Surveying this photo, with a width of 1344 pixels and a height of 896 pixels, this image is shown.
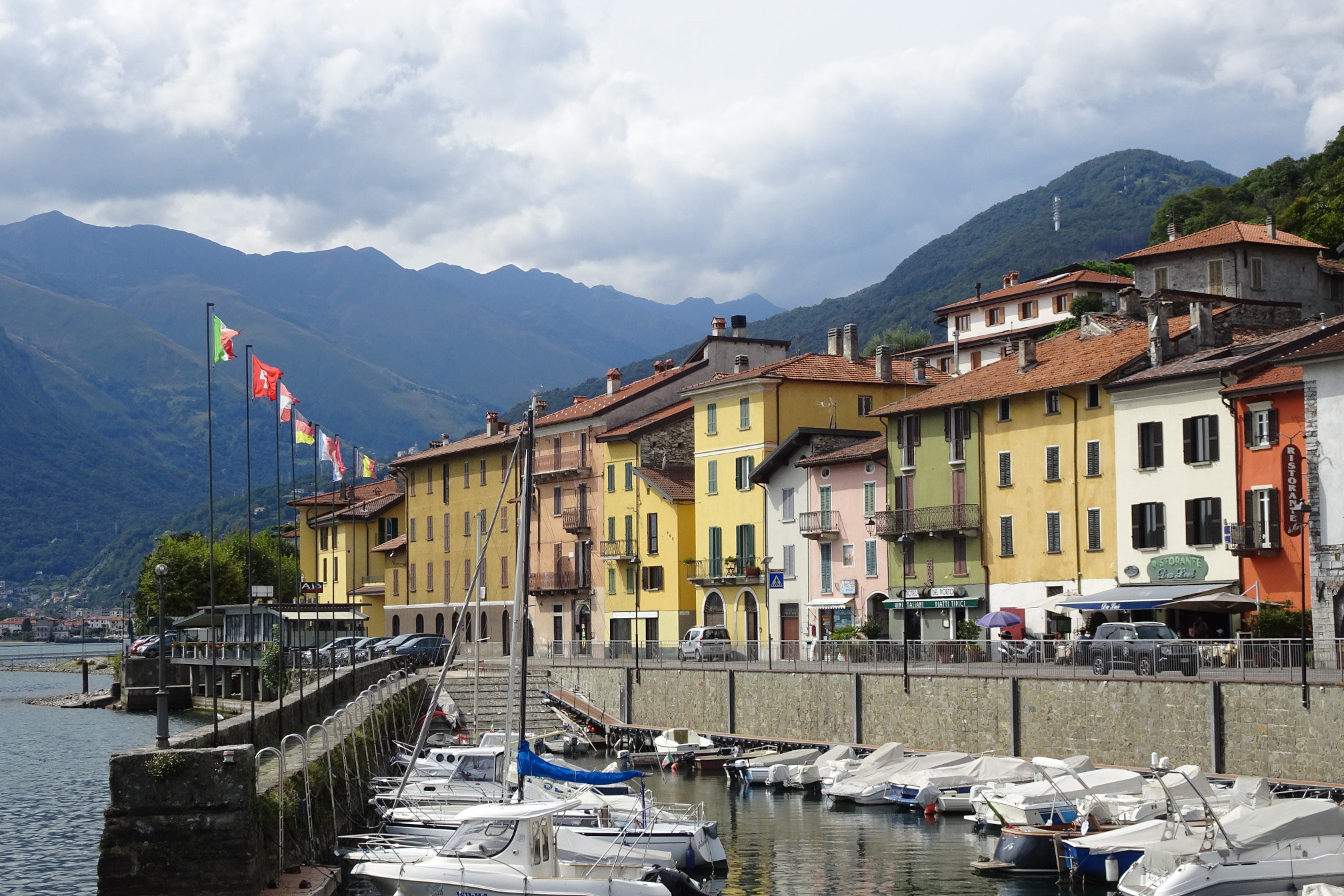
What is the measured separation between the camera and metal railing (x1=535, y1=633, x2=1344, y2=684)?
39.5 m

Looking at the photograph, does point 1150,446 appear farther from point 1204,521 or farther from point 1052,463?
point 1052,463

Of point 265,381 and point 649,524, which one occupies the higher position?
point 265,381

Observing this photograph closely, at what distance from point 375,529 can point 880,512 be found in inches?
2097

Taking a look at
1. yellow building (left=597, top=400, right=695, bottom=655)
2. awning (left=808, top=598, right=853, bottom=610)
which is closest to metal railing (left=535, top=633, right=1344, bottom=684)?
awning (left=808, top=598, right=853, bottom=610)

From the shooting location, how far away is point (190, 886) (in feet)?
72.0

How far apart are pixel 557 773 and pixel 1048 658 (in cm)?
2077

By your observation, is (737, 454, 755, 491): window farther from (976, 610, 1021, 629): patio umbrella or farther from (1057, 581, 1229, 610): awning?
(1057, 581, 1229, 610): awning

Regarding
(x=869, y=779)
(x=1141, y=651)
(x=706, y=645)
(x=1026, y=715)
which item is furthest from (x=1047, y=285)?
(x=869, y=779)

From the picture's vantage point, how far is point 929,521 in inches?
2440

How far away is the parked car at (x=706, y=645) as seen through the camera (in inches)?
2482

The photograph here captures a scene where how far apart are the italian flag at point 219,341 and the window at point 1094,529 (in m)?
29.3

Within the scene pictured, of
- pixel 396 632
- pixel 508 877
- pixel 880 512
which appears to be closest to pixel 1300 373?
pixel 880 512

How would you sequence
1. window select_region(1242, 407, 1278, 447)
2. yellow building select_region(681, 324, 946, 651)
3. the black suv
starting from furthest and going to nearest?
yellow building select_region(681, 324, 946, 651)
window select_region(1242, 407, 1278, 447)
the black suv

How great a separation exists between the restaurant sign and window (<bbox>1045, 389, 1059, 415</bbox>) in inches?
274
